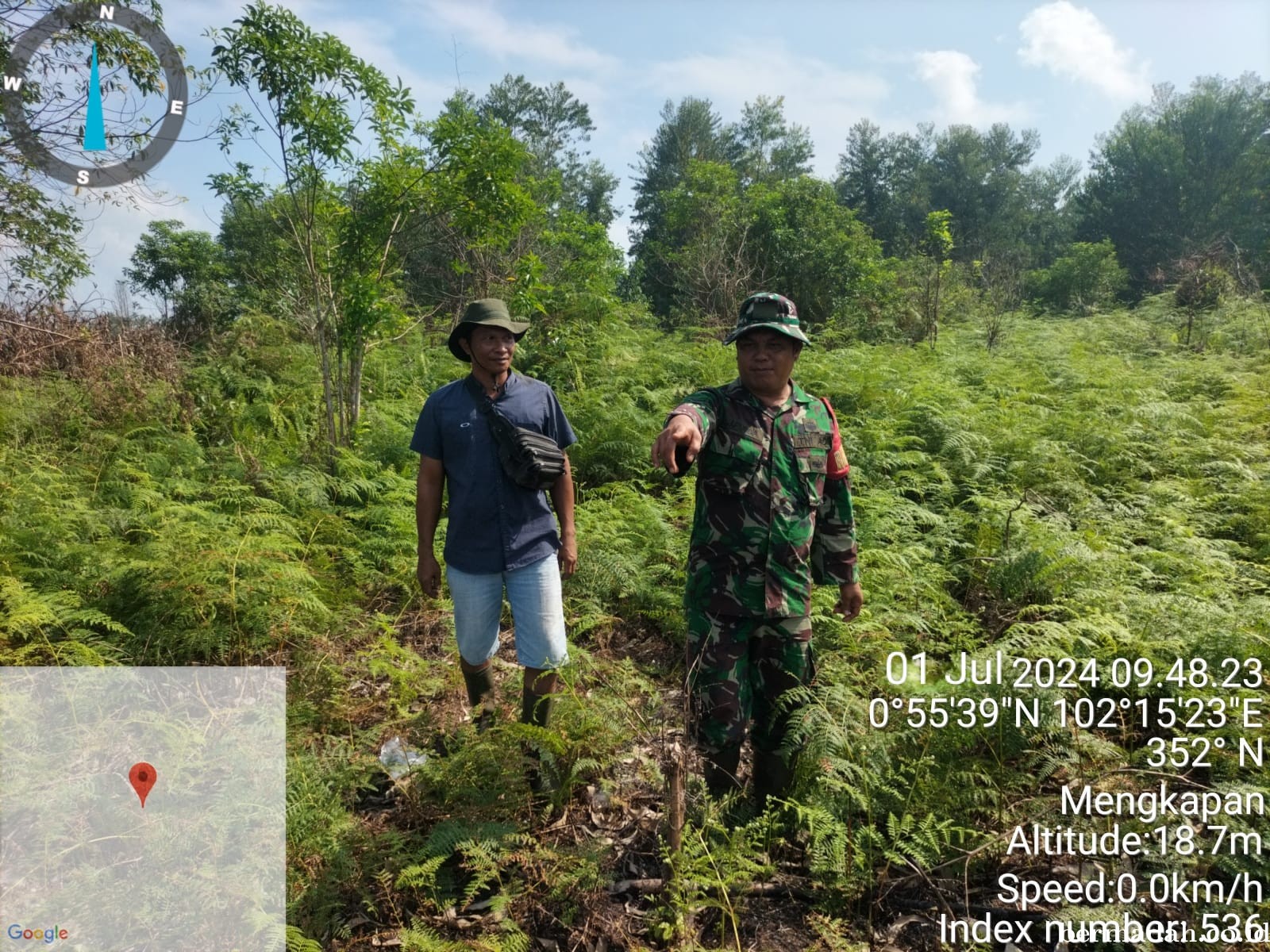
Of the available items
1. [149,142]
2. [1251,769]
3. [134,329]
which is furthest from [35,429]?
[1251,769]

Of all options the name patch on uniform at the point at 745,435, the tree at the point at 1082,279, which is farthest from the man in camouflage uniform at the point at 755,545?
the tree at the point at 1082,279

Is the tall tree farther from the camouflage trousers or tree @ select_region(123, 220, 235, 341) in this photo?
the camouflage trousers

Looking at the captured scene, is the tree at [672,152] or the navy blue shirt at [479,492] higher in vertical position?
the tree at [672,152]

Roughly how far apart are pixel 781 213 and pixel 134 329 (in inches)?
510

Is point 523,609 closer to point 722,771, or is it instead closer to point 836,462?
point 722,771

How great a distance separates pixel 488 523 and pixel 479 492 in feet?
0.50

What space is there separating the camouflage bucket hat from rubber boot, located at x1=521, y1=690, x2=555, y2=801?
186 centimetres

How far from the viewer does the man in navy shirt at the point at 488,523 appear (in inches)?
125

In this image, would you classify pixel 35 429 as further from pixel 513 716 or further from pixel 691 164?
pixel 691 164

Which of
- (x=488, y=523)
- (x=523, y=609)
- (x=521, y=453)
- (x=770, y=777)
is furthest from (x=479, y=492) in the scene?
(x=770, y=777)

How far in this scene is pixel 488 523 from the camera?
319 cm

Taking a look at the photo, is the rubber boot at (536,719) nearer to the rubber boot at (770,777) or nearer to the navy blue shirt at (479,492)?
the navy blue shirt at (479,492)

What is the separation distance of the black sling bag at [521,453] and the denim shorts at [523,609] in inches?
15.7
